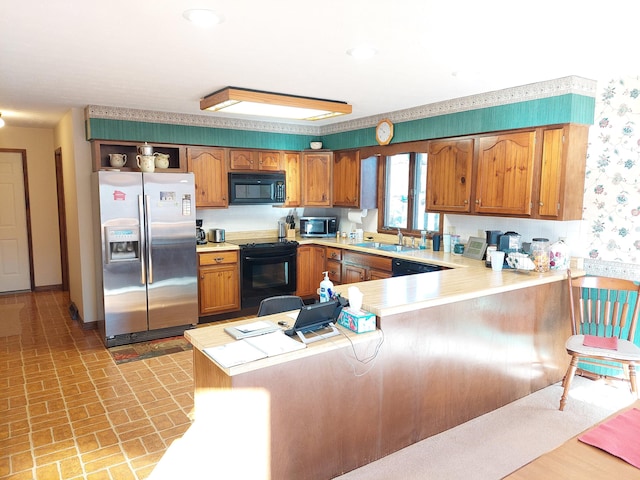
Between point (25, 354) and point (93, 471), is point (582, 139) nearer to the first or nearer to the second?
point (93, 471)

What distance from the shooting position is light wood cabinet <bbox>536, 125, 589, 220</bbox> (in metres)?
3.58

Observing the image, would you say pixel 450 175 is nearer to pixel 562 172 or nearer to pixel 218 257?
pixel 562 172

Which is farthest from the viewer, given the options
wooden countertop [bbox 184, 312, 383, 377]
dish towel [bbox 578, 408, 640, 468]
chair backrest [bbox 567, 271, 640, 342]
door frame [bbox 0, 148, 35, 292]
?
door frame [bbox 0, 148, 35, 292]

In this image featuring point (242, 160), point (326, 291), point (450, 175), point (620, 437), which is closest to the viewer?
point (620, 437)

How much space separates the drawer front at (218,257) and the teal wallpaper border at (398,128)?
1.36m

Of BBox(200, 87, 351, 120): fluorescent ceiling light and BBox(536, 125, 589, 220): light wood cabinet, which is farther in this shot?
BBox(200, 87, 351, 120): fluorescent ceiling light

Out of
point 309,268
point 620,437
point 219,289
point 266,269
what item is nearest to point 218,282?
point 219,289

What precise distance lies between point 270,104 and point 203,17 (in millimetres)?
1753

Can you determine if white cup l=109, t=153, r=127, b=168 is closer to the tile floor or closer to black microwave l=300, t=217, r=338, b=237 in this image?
the tile floor

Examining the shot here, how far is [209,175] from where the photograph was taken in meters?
5.45

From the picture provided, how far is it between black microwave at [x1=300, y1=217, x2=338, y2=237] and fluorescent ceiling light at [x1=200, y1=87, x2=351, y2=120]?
1.94 metres

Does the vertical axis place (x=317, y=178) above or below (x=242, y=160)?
below

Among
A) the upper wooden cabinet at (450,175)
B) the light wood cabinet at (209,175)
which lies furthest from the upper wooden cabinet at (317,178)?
the upper wooden cabinet at (450,175)

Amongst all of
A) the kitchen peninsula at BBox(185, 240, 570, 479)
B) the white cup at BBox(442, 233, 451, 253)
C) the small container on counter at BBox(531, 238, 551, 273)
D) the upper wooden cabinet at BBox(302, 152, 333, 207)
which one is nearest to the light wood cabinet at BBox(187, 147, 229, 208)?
the upper wooden cabinet at BBox(302, 152, 333, 207)
